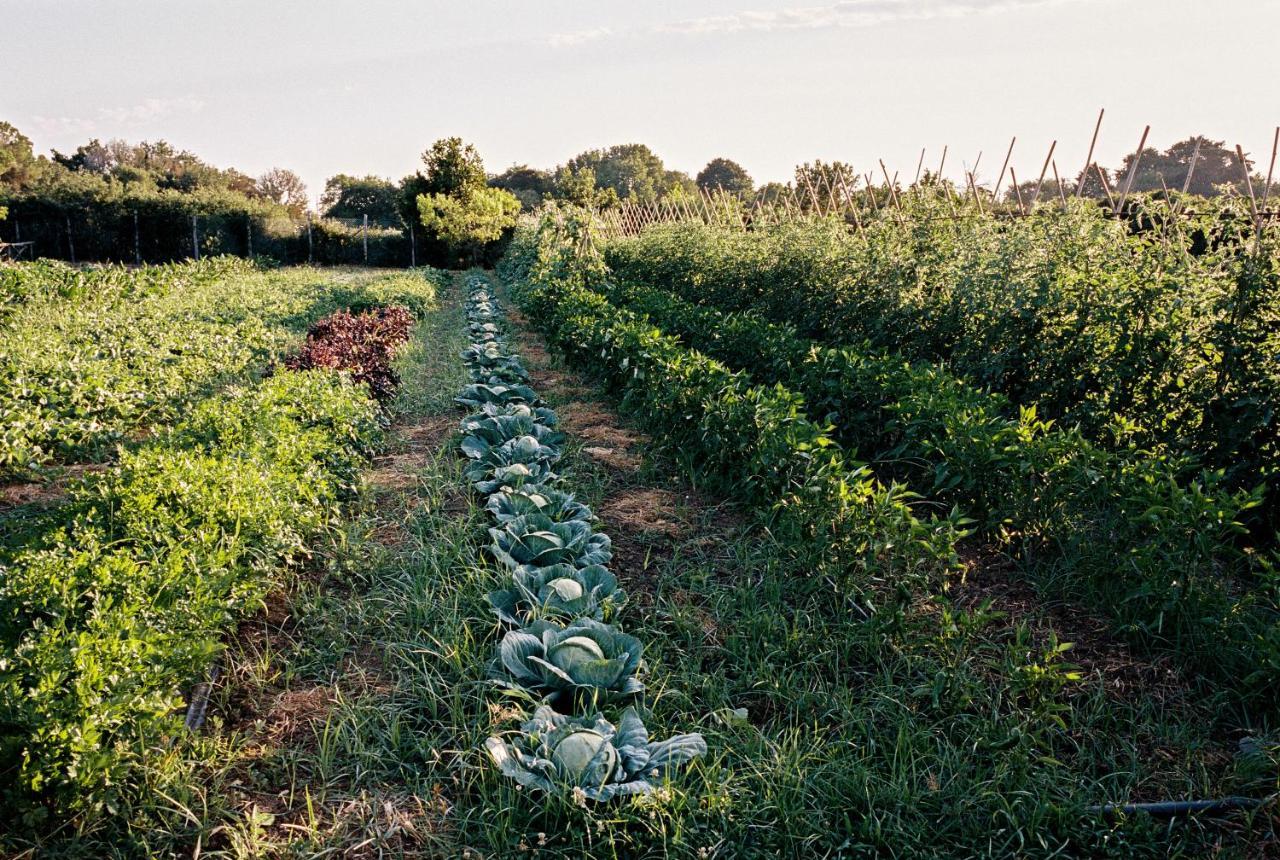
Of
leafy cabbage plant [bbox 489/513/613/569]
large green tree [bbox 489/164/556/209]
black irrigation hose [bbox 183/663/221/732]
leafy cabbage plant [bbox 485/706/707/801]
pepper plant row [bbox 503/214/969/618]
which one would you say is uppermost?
large green tree [bbox 489/164/556/209]

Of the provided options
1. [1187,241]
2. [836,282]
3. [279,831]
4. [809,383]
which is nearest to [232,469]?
[279,831]

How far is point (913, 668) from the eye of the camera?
9.98ft

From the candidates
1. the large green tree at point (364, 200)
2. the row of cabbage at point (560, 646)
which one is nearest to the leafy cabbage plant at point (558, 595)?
the row of cabbage at point (560, 646)

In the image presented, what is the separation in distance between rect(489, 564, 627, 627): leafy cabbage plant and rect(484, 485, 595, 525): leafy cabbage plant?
56 cm

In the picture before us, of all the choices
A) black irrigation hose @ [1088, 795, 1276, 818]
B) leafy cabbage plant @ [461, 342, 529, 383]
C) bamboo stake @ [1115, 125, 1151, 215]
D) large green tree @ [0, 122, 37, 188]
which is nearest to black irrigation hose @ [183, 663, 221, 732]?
black irrigation hose @ [1088, 795, 1276, 818]

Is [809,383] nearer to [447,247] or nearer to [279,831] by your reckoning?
[279,831]

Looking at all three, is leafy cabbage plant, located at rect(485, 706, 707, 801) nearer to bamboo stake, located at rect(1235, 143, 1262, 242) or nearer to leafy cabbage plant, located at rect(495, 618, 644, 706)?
leafy cabbage plant, located at rect(495, 618, 644, 706)

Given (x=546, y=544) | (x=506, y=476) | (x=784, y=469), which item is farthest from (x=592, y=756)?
(x=506, y=476)

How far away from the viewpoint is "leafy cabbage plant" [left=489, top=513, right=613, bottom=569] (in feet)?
12.0

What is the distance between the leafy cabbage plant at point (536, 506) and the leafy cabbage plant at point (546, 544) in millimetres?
126

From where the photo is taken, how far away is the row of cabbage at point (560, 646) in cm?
234

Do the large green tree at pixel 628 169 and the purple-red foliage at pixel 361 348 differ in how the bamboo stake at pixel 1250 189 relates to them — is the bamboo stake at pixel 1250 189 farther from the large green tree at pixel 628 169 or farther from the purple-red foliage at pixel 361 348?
the large green tree at pixel 628 169

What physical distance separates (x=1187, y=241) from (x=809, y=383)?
96.6 inches

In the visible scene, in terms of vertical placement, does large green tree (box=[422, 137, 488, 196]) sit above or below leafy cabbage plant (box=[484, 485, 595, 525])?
above
